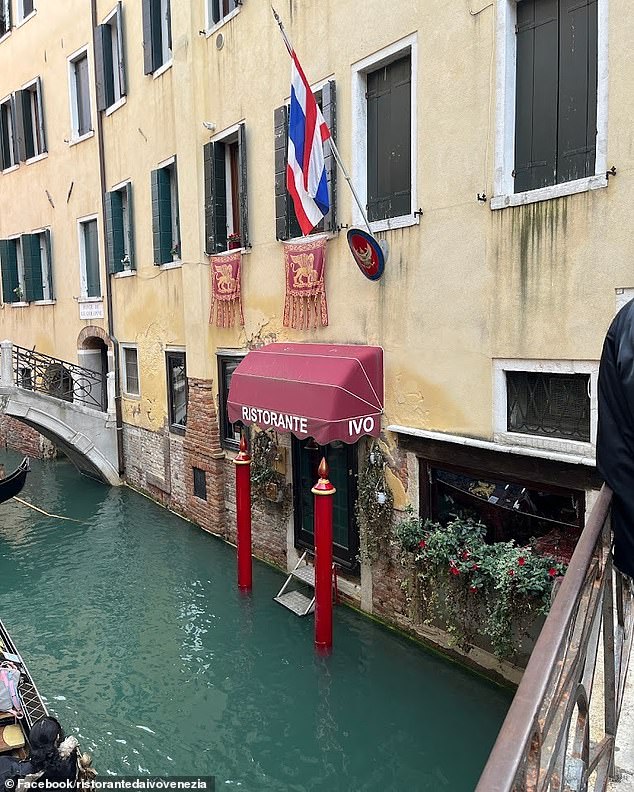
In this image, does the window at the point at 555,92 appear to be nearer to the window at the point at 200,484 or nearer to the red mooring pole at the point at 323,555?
the red mooring pole at the point at 323,555

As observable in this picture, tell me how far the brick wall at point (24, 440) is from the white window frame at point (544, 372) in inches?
511

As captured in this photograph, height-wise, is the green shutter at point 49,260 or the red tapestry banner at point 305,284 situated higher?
the green shutter at point 49,260

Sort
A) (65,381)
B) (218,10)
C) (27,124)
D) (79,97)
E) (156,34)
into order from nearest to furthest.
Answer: (218,10), (156,34), (79,97), (65,381), (27,124)

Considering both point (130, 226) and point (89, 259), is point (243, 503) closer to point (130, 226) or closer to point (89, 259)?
point (130, 226)

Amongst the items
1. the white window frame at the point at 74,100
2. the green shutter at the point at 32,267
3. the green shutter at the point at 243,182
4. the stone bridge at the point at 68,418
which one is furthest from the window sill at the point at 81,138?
the green shutter at the point at 243,182

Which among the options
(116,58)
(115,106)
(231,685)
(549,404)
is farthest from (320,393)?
(116,58)

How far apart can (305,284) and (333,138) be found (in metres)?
1.50

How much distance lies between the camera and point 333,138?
21.7 feet

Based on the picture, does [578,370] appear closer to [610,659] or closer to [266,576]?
[610,659]

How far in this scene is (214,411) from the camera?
942 centimetres

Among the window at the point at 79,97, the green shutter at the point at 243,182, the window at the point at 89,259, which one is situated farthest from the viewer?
the window at the point at 89,259

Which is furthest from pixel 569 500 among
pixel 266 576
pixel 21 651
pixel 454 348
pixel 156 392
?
pixel 156 392

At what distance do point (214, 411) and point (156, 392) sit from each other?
2266 mm

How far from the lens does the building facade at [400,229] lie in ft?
15.1
